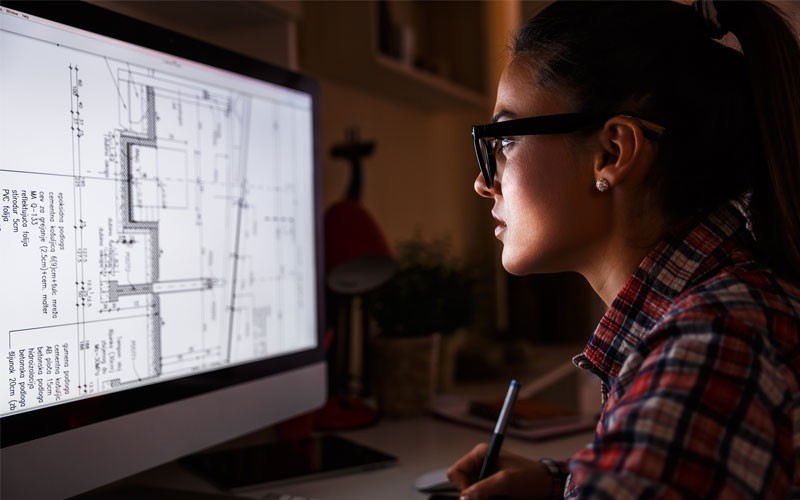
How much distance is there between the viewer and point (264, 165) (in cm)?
99

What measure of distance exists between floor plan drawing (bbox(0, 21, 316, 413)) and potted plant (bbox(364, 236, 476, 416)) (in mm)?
305

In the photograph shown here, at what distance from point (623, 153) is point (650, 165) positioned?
0.03 meters

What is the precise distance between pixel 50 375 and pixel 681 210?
65 centimetres

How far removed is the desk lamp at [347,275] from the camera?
128cm

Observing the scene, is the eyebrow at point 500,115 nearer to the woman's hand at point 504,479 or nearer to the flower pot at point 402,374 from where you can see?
the woman's hand at point 504,479

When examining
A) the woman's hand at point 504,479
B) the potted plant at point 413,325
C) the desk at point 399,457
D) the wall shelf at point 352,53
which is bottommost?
the desk at point 399,457

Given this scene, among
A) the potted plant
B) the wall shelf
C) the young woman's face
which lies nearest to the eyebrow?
the young woman's face

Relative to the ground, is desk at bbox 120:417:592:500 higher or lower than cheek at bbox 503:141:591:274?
lower

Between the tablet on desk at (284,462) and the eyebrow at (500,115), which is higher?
the eyebrow at (500,115)

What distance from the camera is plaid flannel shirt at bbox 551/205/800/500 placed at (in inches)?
18.6

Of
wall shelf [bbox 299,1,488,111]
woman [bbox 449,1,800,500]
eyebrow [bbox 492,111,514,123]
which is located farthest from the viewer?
wall shelf [bbox 299,1,488,111]

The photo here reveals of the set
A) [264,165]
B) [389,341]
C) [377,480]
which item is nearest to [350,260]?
[389,341]

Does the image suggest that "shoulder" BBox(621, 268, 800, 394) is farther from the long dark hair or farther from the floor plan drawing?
the floor plan drawing

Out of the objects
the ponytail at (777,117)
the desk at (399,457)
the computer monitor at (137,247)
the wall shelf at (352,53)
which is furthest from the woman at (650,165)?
A: the wall shelf at (352,53)
